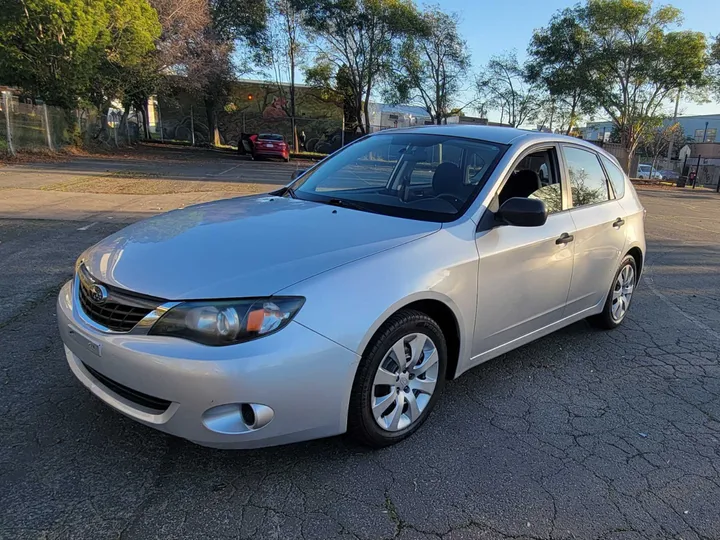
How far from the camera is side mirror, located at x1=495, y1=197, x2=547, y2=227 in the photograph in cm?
311

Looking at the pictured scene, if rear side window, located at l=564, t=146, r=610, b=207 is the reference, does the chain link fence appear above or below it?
above

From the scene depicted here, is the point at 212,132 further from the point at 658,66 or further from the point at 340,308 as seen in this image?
the point at 340,308

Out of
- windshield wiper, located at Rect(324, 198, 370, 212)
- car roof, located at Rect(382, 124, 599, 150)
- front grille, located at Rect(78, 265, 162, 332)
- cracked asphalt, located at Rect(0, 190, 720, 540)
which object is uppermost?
car roof, located at Rect(382, 124, 599, 150)

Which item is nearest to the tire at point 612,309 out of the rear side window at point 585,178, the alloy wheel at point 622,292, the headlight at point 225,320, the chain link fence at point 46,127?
the alloy wheel at point 622,292

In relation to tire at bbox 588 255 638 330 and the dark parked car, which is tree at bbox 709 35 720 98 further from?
tire at bbox 588 255 638 330

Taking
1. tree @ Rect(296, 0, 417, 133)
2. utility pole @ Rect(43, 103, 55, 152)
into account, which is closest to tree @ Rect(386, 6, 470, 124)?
tree @ Rect(296, 0, 417, 133)

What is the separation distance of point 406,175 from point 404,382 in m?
1.64

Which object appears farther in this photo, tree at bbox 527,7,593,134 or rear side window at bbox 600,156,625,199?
tree at bbox 527,7,593,134

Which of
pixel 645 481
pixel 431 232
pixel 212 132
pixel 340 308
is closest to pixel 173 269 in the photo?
pixel 340 308

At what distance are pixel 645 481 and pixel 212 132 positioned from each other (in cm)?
3830

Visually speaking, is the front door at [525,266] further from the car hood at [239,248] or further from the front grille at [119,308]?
the front grille at [119,308]

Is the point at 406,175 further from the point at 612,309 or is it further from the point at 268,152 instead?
the point at 268,152

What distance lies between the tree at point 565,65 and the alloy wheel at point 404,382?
3289 cm

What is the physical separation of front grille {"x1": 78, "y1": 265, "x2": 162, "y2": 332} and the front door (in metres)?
1.81
